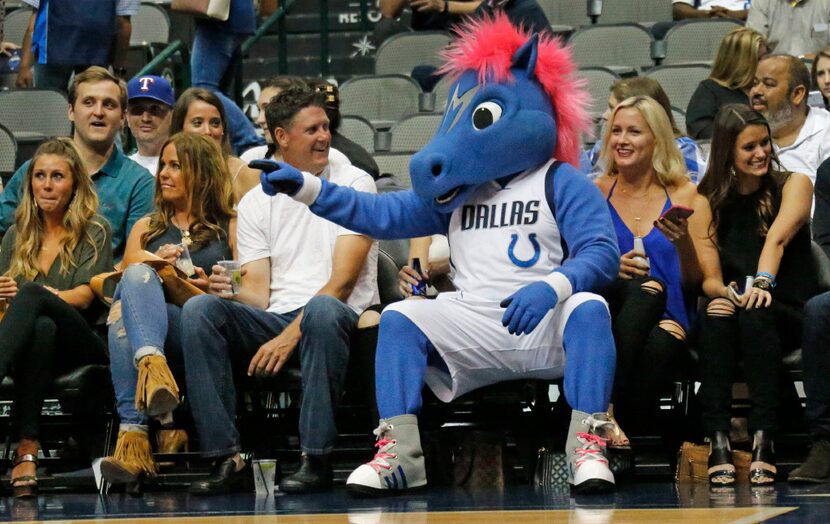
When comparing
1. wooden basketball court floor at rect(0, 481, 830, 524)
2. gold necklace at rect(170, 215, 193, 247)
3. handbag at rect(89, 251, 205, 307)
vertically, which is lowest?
wooden basketball court floor at rect(0, 481, 830, 524)

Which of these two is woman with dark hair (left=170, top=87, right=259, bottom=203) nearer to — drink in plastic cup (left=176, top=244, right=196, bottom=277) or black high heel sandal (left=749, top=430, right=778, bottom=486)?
drink in plastic cup (left=176, top=244, right=196, bottom=277)

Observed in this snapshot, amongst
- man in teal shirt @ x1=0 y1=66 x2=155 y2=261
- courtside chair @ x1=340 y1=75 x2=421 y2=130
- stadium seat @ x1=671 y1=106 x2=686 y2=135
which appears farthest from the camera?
courtside chair @ x1=340 y1=75 x2=421 y2=130

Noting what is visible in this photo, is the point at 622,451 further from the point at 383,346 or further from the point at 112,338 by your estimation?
the point at 112,338

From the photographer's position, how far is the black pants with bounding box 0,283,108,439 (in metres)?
5.12

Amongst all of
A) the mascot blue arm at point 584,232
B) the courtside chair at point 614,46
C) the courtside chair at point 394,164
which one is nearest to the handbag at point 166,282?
the mascot blue arm at point 584,232

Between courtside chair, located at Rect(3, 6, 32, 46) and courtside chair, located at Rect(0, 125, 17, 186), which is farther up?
courtside chair, located at Rect(3, 6, 32, 46)

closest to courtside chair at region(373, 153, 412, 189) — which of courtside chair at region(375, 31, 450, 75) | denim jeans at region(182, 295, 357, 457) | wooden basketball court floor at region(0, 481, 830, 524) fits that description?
denim jeans at region(182, 295, 357, 457)

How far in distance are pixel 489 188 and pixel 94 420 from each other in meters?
1.63

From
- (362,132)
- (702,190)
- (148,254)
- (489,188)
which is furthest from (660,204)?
(362,132)

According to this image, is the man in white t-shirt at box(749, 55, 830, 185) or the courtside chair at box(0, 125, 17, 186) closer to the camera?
the man in white t-shirt at box(749, 55, 830, 185)

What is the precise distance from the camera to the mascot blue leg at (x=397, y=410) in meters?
4.62

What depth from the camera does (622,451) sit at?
486 centimetres

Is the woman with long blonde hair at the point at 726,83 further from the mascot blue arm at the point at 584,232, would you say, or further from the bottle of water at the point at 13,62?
the bottle of water at the point at 13,62

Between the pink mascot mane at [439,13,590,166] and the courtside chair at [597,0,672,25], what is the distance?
518 centimetres
